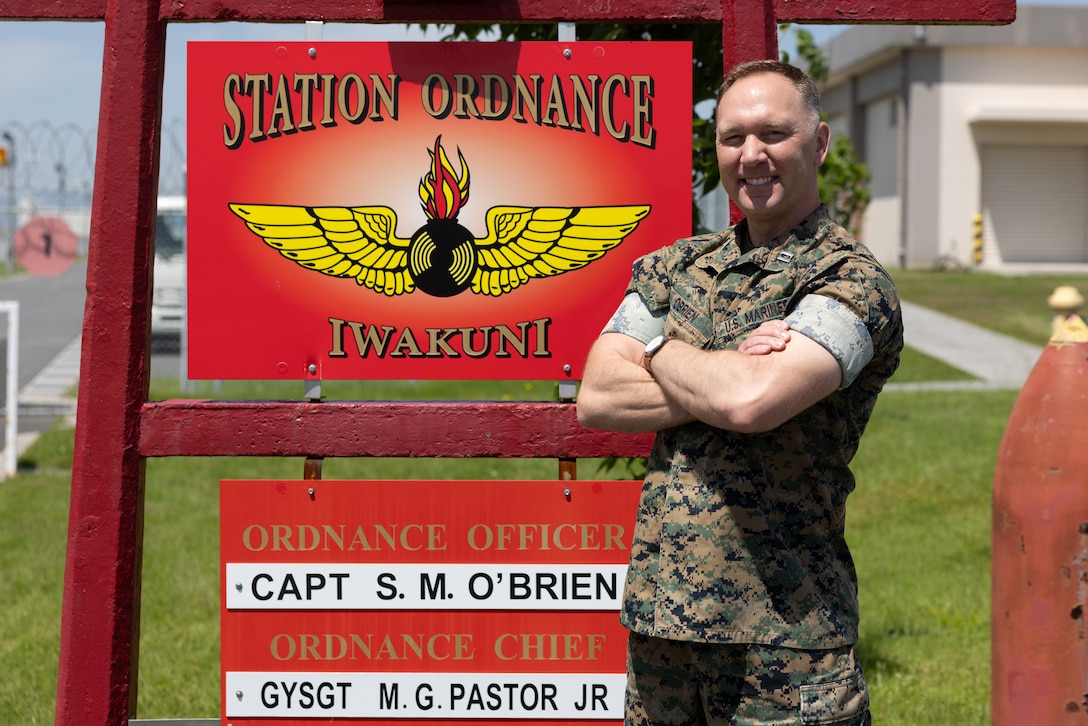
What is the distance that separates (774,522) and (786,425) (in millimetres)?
190

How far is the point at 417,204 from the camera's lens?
3.46 meters

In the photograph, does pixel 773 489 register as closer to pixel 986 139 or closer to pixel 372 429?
pixel 372 429

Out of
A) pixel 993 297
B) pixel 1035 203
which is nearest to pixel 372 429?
pixel 993 297

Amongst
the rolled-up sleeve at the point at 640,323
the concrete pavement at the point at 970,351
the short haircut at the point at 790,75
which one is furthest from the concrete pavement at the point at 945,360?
the short haircut at the point at 790,75

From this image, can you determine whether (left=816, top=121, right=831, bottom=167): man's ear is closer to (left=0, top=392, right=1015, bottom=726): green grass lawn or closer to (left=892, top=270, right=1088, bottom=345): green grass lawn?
(left=0, top=392, right=1015, bottom=726): green grass lawn

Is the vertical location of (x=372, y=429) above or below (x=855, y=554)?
above

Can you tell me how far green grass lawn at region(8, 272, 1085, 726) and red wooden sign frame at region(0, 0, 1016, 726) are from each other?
60.3 inches

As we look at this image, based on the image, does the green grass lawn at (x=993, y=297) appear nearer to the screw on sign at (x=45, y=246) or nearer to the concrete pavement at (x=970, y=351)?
the concrete pavement at (x=970, y=351)

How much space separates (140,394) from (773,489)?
1.80 metres

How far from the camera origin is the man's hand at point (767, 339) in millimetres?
2352

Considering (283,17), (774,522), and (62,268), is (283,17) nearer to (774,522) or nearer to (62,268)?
(774,522)

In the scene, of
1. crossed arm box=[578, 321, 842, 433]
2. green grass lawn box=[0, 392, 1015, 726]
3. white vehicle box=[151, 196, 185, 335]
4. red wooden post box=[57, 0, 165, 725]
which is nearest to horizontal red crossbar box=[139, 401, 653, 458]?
red wooden post box=[57, 0, 165, 725]

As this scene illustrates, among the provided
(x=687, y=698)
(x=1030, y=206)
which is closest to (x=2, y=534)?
(x=687, y=698)

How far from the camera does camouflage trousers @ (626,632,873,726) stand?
243 centimetres
